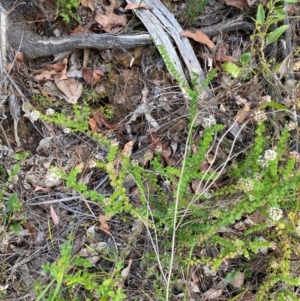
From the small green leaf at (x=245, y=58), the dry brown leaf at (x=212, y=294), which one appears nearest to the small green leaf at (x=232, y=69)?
the small green leaf at (x=245, y=58)

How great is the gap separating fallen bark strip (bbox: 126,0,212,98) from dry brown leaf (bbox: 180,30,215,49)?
0.08 feet

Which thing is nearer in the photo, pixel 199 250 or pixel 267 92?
pixel 199 250

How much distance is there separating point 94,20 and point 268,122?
102 cm

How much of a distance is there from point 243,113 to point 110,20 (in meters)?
0.82

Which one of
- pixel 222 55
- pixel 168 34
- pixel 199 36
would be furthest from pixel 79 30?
pixel 222 55

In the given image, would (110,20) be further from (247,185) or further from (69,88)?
(247,185)

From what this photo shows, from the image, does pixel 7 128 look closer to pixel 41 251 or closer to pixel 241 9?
pixel 41 251

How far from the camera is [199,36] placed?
2141mm

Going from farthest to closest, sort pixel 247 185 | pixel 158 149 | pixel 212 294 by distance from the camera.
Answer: pixel 212 294, pixel 158 149, pixel 247 185

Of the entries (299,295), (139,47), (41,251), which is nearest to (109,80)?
(139,47)

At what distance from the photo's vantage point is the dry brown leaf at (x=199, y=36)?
2.13 meters

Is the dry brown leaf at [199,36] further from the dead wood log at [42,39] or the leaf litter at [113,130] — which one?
the dead wood log at [42,39]

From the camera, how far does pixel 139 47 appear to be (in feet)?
7.17

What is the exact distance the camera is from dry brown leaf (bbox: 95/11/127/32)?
215 cm
